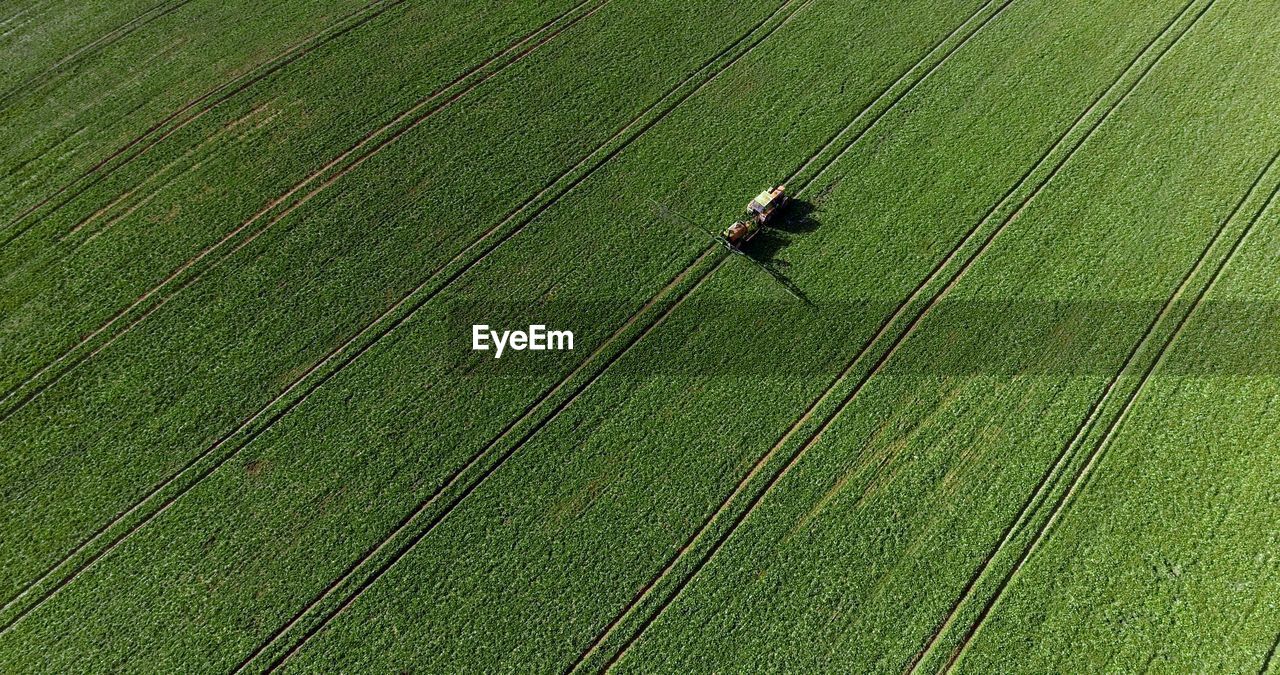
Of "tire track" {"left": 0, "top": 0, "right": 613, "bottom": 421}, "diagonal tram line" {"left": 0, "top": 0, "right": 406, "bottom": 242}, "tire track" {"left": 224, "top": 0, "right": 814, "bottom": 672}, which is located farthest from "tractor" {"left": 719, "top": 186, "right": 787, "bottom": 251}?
"diagonal tram line" {"left": 0, "top": 0, "right": 406, "bottom": 242}

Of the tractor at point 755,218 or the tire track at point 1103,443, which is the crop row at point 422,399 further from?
the tire track at point 1103,443

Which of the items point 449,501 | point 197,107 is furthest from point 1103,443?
point 197,107

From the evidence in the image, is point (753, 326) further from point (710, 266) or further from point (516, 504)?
point (516, 504)

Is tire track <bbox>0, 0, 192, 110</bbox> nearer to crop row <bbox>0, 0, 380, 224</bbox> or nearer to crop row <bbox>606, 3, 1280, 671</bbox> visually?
crop row <bbox>0, 0, 380, 224</bbox>

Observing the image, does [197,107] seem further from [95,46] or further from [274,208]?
[274,208]

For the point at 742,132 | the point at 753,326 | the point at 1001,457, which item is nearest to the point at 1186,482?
the point at 1001,457
